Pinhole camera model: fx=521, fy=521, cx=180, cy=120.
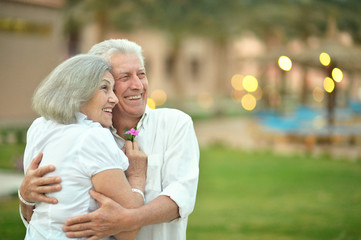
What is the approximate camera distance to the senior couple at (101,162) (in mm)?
2229

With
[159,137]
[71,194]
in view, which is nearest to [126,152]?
[159,137]

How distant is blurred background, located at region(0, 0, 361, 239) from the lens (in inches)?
318

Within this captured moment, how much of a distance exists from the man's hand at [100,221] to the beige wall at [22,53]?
→ 53.7 feet

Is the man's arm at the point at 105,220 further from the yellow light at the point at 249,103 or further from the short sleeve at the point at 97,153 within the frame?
the yellow light at the point at 249,103

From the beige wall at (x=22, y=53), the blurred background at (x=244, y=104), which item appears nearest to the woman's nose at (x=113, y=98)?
the blurred background at (x=244, y=104)

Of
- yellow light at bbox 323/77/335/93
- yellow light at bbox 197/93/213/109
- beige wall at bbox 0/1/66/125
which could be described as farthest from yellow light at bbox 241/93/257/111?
yellow light at bbox 323/77/335/93

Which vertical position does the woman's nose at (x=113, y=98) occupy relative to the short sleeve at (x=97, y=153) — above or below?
above

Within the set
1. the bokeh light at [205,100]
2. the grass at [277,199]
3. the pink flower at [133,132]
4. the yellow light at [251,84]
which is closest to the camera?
the pink flower at [133,132]

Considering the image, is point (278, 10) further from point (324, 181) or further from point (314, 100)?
point (324, 181)

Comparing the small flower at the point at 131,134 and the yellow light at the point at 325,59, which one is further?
the yellow light at the point at 325,59

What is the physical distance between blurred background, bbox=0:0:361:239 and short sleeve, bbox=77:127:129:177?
4.43 m

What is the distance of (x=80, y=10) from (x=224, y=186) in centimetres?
1242

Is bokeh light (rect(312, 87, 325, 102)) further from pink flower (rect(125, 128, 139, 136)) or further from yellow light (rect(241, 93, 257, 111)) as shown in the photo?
pink flower (rect(125, 128, 139, 136))

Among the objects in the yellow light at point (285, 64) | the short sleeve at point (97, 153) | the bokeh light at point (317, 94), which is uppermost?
the yellow light at point (285, 64)
